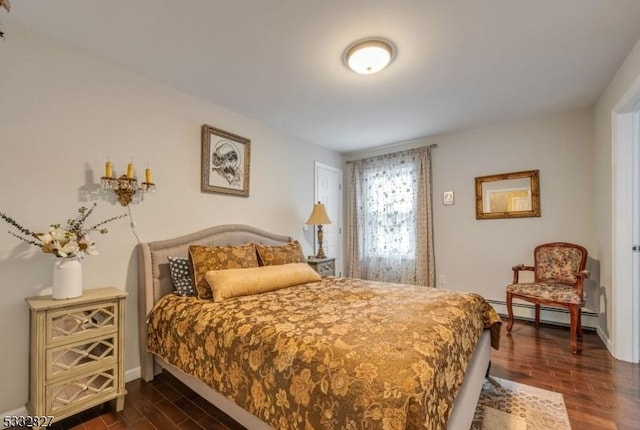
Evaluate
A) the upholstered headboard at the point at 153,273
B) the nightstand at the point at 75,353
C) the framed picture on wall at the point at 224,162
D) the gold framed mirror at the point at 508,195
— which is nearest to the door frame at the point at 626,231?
the gold framed mirror at the point at 508,195

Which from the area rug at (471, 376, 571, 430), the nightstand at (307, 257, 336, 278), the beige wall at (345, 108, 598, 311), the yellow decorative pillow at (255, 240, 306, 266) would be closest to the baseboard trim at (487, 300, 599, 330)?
the beige wall at (345, 108, 598, 311)

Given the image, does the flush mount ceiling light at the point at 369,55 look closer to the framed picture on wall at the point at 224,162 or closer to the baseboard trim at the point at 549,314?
the framed picture on wall at the point at 224,162

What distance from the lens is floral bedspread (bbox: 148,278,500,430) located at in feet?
3.42

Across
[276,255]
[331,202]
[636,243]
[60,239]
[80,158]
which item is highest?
[80,158]

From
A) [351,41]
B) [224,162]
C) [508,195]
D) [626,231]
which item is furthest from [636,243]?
[224,162]

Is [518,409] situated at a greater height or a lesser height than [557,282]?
lesser

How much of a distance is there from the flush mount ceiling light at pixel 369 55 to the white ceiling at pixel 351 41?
6 centimetres

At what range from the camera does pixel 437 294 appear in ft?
7.05

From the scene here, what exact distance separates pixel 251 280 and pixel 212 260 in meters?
0.41

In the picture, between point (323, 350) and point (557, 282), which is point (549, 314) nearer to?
point (557, 282)

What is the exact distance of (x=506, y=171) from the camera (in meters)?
3.62

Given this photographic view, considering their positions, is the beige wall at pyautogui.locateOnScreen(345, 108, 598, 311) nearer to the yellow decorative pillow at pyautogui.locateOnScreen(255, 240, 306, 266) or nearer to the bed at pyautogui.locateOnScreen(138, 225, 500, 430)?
the bed at pyautogui.locateOnScreen(138, 225, 500, 430)

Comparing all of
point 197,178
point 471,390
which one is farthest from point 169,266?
point 471,390

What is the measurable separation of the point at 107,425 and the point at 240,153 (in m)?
2.47
